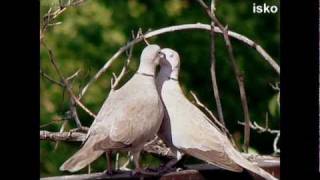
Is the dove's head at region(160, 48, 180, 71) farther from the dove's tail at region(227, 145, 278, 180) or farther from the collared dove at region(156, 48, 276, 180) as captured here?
the dove's tail at region(227, 145, 278, 180)

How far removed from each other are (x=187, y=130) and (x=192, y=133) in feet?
0.04

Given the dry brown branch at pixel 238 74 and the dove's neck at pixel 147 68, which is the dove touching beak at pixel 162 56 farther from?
the dry brown branch at pixel 238 74

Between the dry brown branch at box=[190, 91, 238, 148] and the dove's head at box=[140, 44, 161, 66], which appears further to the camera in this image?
the dry brown branch at box=[190, 91, 238, 148]

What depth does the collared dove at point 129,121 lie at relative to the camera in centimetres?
260

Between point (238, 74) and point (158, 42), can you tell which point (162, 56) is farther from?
point (238, 74)

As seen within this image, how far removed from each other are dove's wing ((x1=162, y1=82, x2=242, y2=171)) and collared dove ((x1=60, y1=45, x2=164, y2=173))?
44 mm

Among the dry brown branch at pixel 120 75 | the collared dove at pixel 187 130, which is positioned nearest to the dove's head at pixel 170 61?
the collared dove at pixel 187 130

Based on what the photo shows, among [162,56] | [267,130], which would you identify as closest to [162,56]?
[162,56]

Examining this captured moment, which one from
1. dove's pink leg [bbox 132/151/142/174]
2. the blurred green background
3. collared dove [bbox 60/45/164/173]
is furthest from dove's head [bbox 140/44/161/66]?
dove's pink leg [bbox 132/151/142/174]

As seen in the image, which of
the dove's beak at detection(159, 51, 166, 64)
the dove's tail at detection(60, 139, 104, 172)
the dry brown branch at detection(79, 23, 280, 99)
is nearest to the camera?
the dove's tail at detection(60, 139, 104, 172)

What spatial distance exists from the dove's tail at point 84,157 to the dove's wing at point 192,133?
0.19 meters

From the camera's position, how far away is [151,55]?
8.78 feet

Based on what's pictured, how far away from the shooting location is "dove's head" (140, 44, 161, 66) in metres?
2.67
